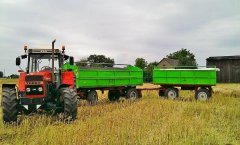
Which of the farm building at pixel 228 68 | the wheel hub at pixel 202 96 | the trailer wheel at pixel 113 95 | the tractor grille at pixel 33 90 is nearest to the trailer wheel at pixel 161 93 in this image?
the wheel hub at pixel 202 96

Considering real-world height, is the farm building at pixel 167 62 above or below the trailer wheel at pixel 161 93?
above

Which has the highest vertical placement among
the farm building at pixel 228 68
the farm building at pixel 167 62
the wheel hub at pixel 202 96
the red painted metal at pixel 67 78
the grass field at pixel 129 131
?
the farm building at pixel 167 62

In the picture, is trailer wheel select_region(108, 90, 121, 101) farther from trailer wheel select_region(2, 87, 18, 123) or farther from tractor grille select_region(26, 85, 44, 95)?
trailer wheel select_region(2, 87, 18, 123)

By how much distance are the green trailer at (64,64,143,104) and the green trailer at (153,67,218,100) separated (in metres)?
1.82

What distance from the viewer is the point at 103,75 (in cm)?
1727

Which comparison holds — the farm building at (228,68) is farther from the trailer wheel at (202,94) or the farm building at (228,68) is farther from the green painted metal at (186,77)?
Answer: the trailer wheel at (202,94)

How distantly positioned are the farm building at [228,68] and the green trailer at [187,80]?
2377cm

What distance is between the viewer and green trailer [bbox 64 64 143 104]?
16.1 metres

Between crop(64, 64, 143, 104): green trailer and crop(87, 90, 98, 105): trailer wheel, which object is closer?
crop(64, 64, 143, 104): green trailer

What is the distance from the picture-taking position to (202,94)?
18906mm

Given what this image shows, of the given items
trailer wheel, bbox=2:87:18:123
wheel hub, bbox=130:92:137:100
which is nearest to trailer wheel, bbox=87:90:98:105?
wheel hub, bbox=130:92:137:100

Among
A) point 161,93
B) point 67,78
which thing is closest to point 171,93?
point 161,93

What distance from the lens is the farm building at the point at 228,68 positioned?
41750mm

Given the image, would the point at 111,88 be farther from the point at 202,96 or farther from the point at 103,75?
the point at 202,96
